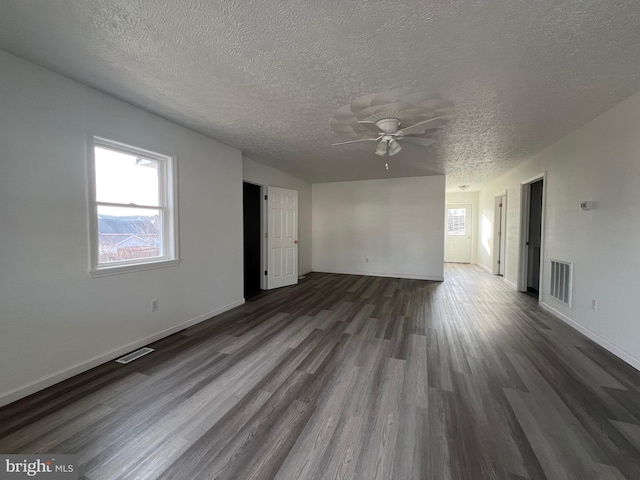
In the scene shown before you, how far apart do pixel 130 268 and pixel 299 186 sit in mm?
4522

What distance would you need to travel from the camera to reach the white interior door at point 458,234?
8859 mm

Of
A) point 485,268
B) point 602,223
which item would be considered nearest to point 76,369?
point 602,223

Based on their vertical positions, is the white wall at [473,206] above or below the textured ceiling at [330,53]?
below

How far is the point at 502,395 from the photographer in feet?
6.39

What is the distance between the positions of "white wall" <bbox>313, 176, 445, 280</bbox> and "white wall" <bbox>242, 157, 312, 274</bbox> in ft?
0.98

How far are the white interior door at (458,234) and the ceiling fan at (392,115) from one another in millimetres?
6852

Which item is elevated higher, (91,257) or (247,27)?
(247,27)

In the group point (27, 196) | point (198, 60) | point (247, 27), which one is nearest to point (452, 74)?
point (247, 27)

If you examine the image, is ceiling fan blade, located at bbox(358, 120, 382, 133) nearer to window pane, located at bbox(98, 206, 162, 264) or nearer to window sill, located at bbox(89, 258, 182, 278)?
window pane, located at bbox(98, 206, 162, 264)

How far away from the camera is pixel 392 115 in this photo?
2.61m

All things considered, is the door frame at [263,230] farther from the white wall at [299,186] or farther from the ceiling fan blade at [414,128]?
the ceiling fan blade at [414,128]

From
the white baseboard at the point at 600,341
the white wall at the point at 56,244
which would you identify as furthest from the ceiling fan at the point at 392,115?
the white baseboard at the point at 600,341

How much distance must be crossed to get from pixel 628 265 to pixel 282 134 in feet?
12.9

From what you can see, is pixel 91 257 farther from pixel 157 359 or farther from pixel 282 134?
pixel 282 134
